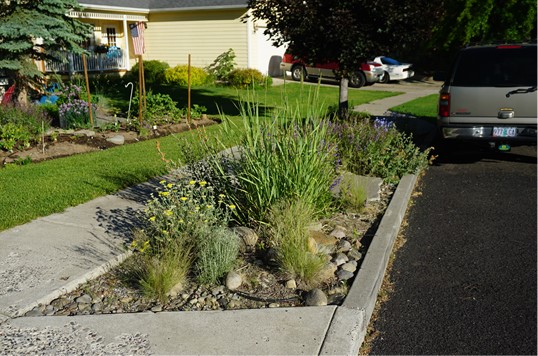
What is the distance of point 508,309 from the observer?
4371 mm

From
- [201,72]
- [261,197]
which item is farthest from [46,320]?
[201,72]

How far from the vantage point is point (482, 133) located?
8500mm

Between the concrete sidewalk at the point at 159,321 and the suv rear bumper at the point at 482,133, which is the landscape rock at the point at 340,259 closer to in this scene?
the concrete sidewalk at the point at 159,321

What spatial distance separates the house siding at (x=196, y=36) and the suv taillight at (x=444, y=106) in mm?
16242

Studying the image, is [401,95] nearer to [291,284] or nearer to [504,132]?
[504,132]

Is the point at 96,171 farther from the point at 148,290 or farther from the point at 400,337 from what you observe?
the point at 400,337

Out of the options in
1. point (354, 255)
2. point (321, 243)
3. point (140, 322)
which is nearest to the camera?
point (140, 322)

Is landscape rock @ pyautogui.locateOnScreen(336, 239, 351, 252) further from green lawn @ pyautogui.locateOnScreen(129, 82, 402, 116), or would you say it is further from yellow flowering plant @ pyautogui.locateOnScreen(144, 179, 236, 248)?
green lawn @ pyautogui.locateOnScreen(129, 82, 402, 116)

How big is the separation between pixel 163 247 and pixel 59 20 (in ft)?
26.9

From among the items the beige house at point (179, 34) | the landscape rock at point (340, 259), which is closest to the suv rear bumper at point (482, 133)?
the landscape rock at point (340, 259)

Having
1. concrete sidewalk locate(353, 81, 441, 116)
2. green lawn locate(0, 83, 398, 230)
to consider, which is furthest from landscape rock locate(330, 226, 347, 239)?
concrete sidewalk locate(353, 81, 441, 116)

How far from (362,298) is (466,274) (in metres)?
1.34

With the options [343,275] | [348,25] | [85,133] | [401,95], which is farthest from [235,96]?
[343,275]

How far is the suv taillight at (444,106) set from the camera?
8.66 metres
